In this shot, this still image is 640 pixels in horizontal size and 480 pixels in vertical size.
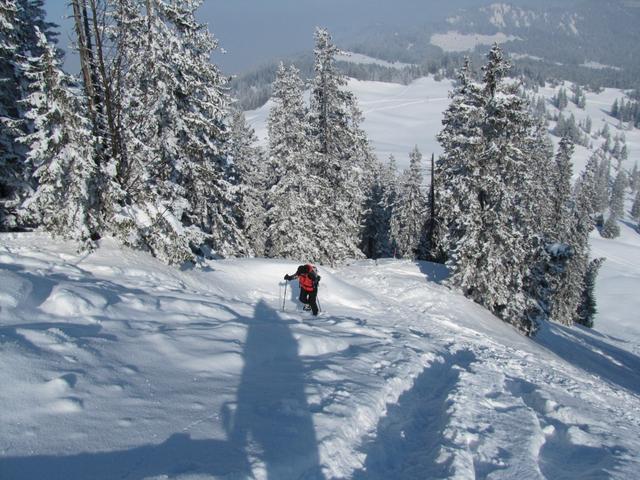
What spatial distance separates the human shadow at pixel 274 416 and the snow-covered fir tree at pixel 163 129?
19.9 feet

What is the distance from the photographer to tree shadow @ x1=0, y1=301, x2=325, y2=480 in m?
3.86

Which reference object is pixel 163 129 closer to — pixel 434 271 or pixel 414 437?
pixel 414 437

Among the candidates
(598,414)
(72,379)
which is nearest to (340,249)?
(598,414)

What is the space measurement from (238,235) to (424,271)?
11.4 m

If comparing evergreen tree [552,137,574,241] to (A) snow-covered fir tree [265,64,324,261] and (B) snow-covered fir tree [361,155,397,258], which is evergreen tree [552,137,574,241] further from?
(A) snow-covered fir tree [265,64,324,261]

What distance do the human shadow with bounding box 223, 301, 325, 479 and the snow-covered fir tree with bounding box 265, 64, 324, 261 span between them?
Result: 13.9 m

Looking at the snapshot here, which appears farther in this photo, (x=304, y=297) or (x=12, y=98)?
(x=12, y=98)

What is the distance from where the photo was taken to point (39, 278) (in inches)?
332

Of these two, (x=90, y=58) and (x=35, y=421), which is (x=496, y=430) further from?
(x=90, y=58)

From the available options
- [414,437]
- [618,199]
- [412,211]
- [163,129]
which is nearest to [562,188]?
[412,211]

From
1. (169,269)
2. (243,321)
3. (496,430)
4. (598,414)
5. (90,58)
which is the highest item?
(90,58)

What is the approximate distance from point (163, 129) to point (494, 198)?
50.7ft

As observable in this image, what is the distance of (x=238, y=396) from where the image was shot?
19.3 ft

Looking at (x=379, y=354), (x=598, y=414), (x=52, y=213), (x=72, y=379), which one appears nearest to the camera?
(x=72, y=379)
